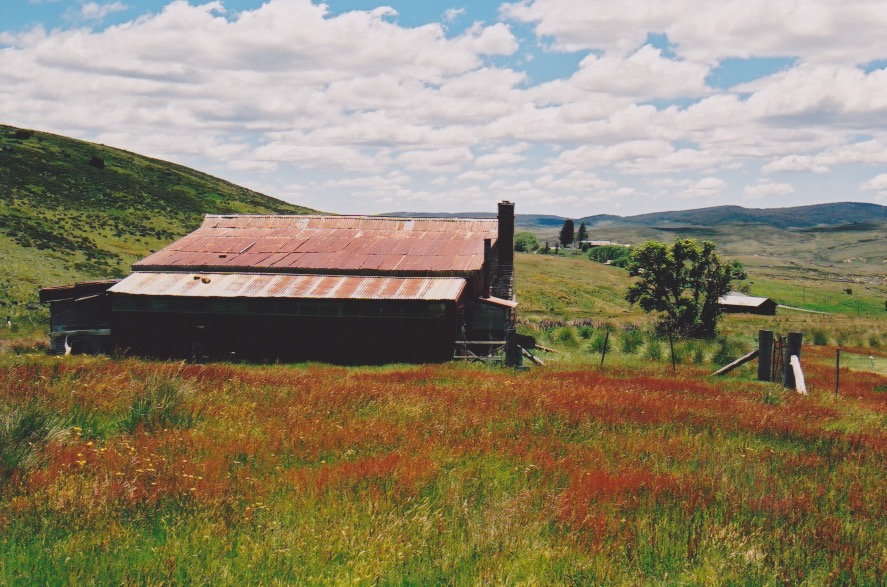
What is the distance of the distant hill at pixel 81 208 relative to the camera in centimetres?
5219

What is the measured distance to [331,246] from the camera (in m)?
32.2

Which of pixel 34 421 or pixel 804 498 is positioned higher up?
pixel 34 421

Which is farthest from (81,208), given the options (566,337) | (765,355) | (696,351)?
(765,355)

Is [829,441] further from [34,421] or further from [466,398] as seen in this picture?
[34,421]

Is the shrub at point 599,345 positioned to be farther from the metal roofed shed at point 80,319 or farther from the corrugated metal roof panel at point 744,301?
the corrugated metal roof panel at point 744,301

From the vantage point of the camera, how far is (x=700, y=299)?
5281 centimetres

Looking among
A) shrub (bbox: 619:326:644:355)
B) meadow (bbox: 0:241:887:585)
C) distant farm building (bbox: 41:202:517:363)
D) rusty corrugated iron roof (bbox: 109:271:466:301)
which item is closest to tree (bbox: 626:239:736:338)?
shrub (bbox: 619:326:644:355)

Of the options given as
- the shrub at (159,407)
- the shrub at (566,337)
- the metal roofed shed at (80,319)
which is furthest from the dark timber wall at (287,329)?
the shrub at (159,407)

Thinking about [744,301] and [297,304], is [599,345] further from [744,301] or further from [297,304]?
[744,301]

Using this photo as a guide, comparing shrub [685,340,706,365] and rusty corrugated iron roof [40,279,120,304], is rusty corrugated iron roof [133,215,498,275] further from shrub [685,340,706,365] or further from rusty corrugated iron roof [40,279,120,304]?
→ shrub [685,340,706,365]

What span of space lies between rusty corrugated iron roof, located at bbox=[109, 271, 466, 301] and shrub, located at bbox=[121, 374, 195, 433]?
16244mm

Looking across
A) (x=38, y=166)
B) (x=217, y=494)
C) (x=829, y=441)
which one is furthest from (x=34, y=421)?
(x=38, y=166)

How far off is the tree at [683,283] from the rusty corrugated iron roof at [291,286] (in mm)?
27007

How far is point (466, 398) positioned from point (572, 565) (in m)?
6.51
